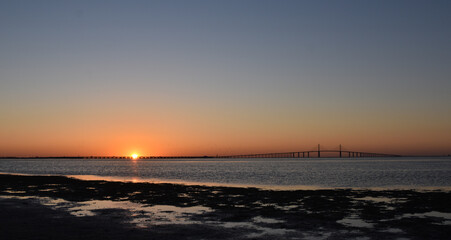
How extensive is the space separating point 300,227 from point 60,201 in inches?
848

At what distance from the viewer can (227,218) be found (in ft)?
78.5

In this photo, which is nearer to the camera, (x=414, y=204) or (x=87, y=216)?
(x=87, y=216)

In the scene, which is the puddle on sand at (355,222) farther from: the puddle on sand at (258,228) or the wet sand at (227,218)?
the puddle on sand at (258,228)

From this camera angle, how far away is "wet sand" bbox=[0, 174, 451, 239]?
1889 cm

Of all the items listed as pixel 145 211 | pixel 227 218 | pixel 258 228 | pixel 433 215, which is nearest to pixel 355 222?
pixel 258 228

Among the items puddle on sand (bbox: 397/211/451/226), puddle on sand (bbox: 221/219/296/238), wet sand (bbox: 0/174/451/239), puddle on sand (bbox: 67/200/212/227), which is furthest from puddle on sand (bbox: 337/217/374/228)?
puddle on sand (bbox: 67/200/212/227)

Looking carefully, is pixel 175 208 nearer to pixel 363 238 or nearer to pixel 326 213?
pixel 326 213

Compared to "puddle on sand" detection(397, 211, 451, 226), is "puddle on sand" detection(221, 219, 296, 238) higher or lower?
higher

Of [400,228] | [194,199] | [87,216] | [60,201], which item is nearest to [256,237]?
[400,228]

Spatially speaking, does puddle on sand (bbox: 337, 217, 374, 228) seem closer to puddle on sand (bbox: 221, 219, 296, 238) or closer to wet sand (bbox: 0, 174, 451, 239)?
wet sand (bbox: 0, 174, 451, 239)

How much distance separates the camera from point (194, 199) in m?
34.9

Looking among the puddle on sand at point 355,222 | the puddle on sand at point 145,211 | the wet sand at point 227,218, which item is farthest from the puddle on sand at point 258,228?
the puddle on sand at point 355,222

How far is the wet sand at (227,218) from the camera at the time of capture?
1889cm

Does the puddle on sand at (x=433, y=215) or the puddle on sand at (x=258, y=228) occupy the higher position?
the puddle on sand at (x=258, y=228)
